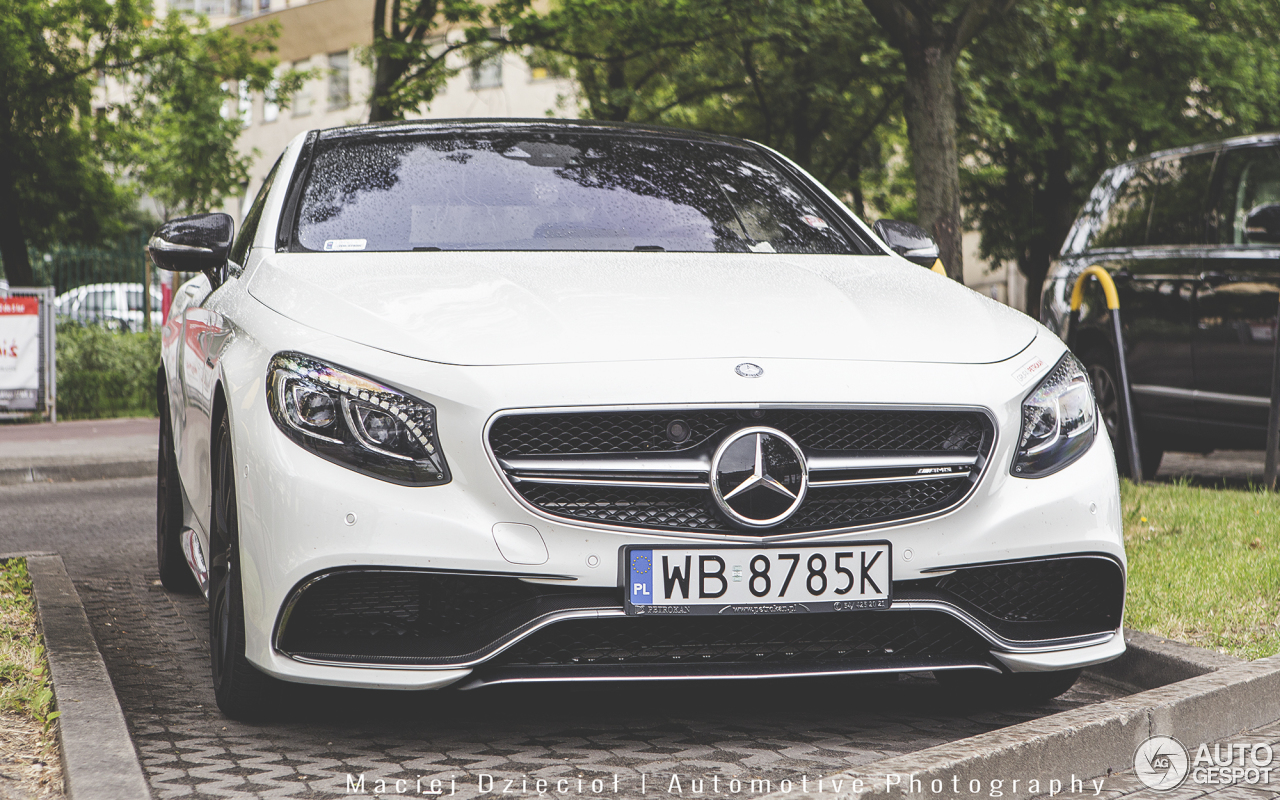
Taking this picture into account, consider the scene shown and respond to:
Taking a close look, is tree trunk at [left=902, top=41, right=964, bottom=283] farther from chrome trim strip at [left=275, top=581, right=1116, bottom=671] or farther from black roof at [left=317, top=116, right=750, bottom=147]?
chrome trim strip at [left=275, top=581, right=1116, bottom=671]

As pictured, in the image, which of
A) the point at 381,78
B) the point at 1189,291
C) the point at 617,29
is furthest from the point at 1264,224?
the point at 381,78

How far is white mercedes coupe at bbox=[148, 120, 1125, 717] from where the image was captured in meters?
3.31

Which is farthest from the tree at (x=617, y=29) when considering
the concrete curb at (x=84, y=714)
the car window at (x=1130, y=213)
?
the concrete curb at (x=84, y=714)

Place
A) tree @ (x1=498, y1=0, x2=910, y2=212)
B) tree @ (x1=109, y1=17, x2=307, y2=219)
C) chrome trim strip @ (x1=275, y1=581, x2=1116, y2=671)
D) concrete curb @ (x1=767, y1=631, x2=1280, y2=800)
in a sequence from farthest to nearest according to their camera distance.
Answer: tree @ (x1=109, y1=17, x2=307, y2=219)
tree @ (x1=498, y1=0, x2=910, y2=212)
chrome trim strip @ (x1=275, y1=581, x2=1116, y2=671)
concrete curb @ (x1=767, y1=631, x2=1280, y2=800)

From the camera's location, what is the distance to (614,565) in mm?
3311

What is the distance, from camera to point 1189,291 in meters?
8.85

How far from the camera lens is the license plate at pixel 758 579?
3318 mm

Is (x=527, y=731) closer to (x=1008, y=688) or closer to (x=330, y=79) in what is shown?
(x=1008, y=688)

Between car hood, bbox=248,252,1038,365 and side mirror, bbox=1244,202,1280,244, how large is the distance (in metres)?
4.28

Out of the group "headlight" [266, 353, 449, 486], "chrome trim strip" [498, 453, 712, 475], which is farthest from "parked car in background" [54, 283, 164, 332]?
"chrome trim strip" [498, 453, 712, 475]

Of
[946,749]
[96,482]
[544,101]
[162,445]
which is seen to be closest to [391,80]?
[96,482]

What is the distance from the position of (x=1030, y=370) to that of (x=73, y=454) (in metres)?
9.57

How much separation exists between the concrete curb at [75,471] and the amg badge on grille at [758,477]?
29.0 feet

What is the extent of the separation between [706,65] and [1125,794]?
18900mm
